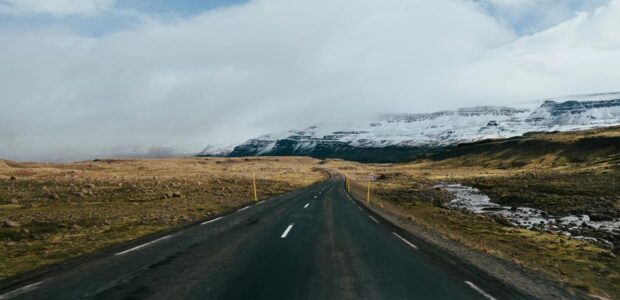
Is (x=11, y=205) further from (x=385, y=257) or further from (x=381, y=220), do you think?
(x=385, y=257)

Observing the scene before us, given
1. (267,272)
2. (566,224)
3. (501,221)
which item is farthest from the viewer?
(501,221)

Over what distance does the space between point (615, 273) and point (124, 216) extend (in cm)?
2214

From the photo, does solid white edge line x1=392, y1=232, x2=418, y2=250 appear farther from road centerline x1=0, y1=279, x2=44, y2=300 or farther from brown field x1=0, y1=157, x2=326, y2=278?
road centerline x1=0, y1=279, x2=44, y2=300

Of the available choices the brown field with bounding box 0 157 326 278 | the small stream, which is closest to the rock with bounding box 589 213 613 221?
the small stream

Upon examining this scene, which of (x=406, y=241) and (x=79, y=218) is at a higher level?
(x=79, y=218)

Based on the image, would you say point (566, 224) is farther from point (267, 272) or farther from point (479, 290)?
point (267, 272)

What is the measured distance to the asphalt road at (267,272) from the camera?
8.97 m

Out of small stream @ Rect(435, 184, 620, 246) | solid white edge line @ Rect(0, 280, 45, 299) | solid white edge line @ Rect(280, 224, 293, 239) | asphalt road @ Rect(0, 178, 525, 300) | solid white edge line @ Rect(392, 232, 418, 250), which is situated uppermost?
solid white edge line @ Rect(0, 280, 45, 299)

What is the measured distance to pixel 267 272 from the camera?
1068 cm

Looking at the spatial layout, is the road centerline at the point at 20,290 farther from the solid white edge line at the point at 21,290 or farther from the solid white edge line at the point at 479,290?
the solid white edge line at the point at 479,290

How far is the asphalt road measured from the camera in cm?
897

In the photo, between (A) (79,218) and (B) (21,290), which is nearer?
(B) (21,290)

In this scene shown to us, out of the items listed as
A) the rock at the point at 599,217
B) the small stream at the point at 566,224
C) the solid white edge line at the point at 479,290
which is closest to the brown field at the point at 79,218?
the solid white edge line at the point at 479,290

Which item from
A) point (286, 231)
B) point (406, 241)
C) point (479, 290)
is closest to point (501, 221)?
point (406, 241)
